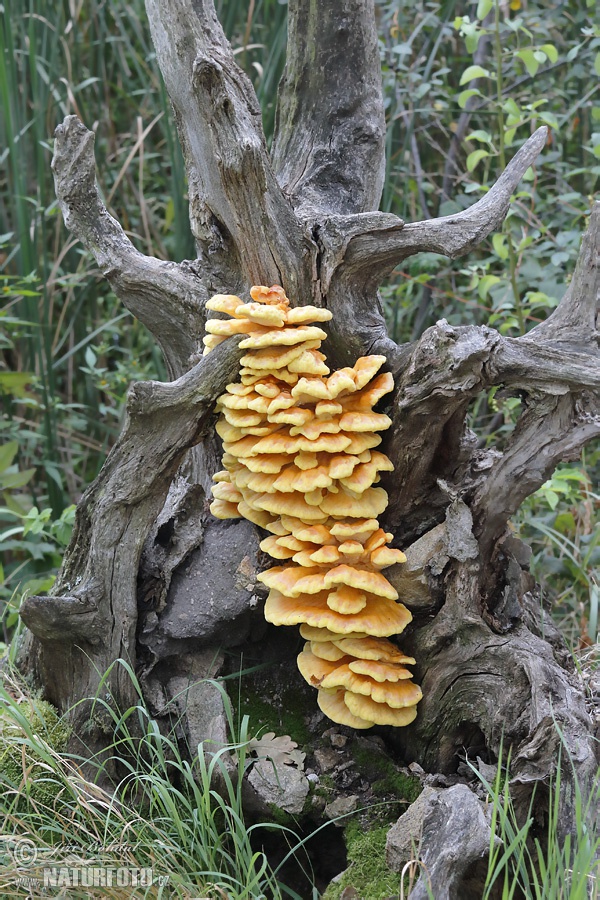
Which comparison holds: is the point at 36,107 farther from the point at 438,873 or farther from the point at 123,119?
the point at 438,873

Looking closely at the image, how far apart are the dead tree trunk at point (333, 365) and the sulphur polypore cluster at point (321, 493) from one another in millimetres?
145

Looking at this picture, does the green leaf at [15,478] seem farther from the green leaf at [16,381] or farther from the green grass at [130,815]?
the green grass at [130,815]

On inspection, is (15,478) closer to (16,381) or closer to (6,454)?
(6,454)

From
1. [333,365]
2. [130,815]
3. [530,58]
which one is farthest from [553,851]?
[530,58]

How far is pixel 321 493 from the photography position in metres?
2.57

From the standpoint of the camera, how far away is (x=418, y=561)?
2656mm

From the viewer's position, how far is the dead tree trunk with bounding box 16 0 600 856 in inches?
101

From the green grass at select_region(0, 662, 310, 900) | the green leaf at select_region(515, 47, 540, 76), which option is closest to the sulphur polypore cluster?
the green grass at select_region(0, 662, 310, 900)

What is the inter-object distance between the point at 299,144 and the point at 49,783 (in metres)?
2.62

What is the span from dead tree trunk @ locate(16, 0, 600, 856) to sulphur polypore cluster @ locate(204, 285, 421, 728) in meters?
0.14

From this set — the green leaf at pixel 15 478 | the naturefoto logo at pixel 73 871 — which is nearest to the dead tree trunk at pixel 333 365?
the naturefoto logo at pixel 73 871

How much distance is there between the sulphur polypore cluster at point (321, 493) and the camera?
2.46m

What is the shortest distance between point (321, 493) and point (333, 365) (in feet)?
1.96

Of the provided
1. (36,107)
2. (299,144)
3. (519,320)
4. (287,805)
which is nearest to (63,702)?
(287,805)
